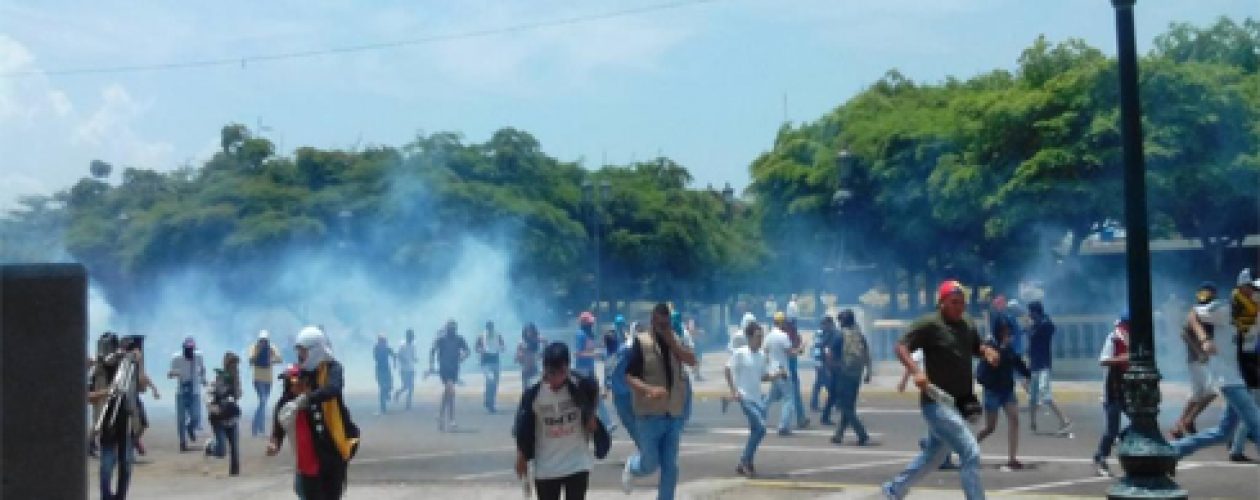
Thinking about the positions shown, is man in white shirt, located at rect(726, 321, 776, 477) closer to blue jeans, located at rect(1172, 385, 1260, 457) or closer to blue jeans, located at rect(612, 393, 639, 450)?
blue jeans, located at rect(612, 393, 639, 450)

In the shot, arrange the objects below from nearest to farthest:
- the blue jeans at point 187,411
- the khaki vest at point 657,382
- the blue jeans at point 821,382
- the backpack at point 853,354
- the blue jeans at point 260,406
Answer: the khaki vest at point 657,382
the backpack at point 853,354
the blue jeans at point 821,382
the blue jeans at point 187,411
the blue jeans at point 260,406

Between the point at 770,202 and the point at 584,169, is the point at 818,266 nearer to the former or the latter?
the point at 770,202

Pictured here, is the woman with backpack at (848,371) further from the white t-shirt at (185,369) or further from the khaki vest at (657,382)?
the white t-shirt at (185,369)

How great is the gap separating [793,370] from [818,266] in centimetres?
3011

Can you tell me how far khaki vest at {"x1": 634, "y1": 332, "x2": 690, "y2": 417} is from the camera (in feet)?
→ 35.3

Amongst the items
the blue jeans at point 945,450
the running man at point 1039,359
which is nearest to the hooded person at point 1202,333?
the running man at point 1039,359

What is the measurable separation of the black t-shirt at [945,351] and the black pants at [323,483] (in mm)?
3826

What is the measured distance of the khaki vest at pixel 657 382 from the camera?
10.8 m

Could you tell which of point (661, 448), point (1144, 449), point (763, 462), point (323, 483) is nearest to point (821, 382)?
point (763, 462)

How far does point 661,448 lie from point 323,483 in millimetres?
2730

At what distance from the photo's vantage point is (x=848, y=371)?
717 inches

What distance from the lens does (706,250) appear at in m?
55.8

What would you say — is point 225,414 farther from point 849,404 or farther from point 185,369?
point 849,404

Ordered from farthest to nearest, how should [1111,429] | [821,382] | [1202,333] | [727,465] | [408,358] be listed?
[408,358] < [821,382] < [727,465] < [1111,429] < [1202,333]
